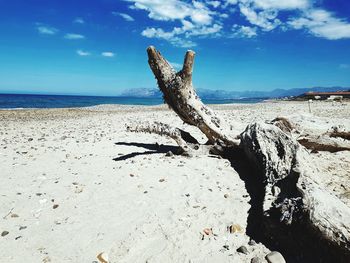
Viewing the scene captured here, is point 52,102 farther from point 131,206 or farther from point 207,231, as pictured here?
point 207,231

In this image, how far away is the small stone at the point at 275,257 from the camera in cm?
355

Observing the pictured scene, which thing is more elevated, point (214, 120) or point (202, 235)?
point (214, 120)

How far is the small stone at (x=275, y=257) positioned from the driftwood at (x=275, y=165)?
176 millimetres

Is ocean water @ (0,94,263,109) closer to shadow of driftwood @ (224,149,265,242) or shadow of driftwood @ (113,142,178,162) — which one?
shadow of driftwood @ (113,142,178,162)

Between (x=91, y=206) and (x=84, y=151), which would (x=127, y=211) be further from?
(x=84, y=151)

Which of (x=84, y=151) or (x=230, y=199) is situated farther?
(x=84, y=151)

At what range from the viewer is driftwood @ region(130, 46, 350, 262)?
132 inches

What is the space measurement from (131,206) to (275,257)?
246 cm

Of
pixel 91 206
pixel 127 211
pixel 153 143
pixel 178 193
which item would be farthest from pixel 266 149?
pixel 153 143

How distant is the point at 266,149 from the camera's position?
19.2 feet

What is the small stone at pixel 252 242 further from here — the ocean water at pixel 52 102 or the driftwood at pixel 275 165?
the ocean water at pixel 52 102

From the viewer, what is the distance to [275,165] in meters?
5.39

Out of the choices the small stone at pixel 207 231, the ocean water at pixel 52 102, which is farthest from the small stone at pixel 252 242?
the ocean water at pixel 52 102

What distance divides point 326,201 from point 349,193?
191cm
